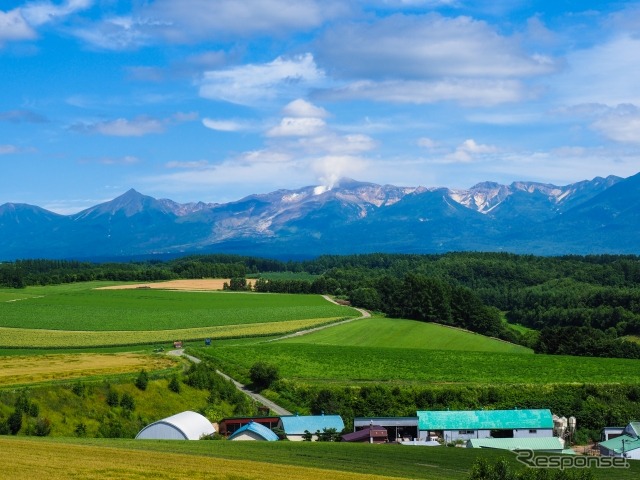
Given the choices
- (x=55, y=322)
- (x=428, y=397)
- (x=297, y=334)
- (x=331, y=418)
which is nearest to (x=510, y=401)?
(x=428, y=397)

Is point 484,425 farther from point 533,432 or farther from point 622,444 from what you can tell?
point 622,444

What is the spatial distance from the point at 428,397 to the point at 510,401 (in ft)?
20.5

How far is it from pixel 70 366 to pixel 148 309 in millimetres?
56528

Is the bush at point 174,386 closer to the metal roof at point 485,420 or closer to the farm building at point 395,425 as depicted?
the farm building at point 395,425

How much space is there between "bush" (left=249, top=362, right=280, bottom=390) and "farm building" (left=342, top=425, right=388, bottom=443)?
16.2m

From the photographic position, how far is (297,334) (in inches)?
3706

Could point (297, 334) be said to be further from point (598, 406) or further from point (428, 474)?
point (428, 474)

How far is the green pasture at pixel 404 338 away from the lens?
290 ft

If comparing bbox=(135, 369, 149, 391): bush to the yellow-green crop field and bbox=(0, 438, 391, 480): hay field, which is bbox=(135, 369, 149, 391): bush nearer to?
bbox=(0, 438, 391, 480): hay field

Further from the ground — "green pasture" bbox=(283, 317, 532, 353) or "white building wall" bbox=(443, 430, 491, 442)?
"green pasture" bbox=(283, 317, 532, 353)

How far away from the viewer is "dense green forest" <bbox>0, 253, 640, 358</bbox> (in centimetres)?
9812

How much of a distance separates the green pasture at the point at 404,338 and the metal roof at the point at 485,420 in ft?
113

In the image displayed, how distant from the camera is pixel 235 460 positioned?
2886 cm

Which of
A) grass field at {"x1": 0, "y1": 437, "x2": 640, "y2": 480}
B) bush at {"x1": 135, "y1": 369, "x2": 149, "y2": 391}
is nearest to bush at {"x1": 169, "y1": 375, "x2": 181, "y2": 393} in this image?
bush at {"x1": 135, "y1": 369, "x2": 149, "y2": 391}
